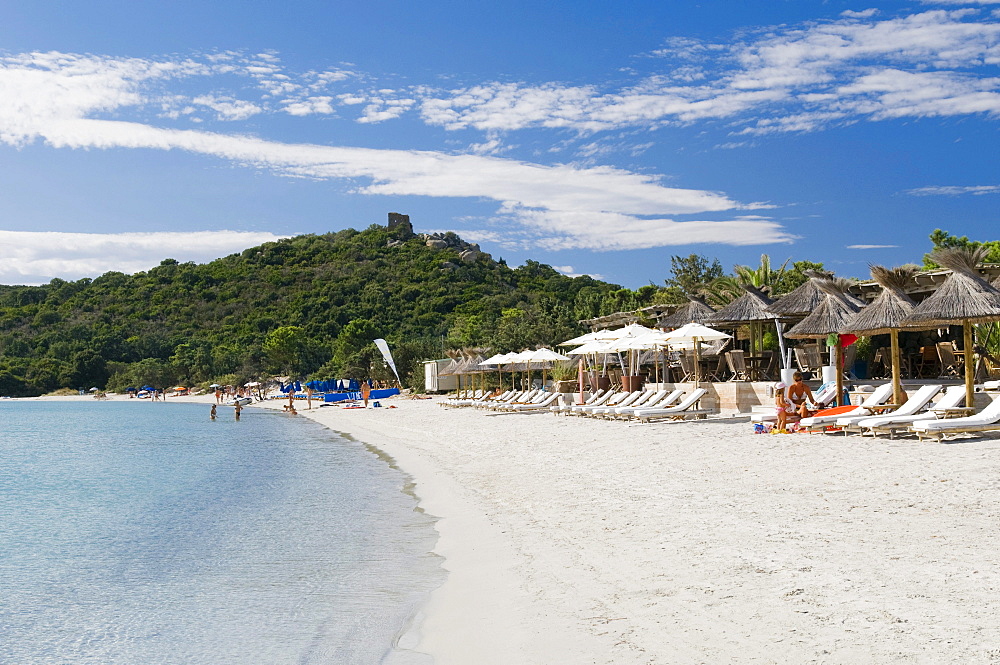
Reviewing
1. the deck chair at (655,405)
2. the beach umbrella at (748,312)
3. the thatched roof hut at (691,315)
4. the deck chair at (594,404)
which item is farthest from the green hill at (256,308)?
the deck chair at (655,405)

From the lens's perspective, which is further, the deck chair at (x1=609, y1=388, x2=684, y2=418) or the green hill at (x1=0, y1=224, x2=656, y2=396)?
the green hill at (x1=0, y1=224, x2=656, y2=396)

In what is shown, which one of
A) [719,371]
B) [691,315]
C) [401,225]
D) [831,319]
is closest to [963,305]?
[831,319]

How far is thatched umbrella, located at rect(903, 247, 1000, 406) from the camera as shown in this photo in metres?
10.3

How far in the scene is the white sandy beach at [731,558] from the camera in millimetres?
3346

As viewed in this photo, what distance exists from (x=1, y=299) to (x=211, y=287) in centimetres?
2253

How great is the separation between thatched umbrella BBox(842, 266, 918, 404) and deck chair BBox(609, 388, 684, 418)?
126 inches

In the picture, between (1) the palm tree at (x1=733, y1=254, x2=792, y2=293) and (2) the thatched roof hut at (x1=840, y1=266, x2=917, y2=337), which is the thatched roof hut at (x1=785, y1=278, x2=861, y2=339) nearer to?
(2) the thatched roof hut at (x1=840, y1=266, x2=917, y2=337)

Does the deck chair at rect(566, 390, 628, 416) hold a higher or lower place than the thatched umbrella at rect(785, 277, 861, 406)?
lower

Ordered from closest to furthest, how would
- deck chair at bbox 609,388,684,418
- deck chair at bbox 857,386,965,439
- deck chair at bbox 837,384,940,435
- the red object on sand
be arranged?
deck chair at bbox 857,386,965,439 → deck chair at bbox 837,384,940,435 → the red object on sand → deck chair at bbox 609,388,684,418

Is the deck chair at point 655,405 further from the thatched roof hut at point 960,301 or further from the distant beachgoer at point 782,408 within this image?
the thatched roof hut at point 960,301

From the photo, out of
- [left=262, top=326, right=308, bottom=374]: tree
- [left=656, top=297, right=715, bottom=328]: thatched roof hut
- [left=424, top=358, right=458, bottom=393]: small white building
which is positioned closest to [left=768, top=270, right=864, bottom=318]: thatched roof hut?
[left=656, top=297, right=715, bottom=328]: thatched roof hut

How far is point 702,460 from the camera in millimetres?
8961

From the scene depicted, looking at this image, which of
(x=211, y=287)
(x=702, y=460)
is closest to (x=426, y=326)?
(x=211, y=287)

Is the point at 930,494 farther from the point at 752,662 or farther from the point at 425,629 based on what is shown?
the point at 425,629
